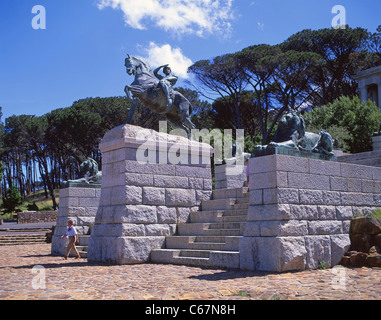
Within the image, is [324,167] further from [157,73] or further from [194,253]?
[157,73]

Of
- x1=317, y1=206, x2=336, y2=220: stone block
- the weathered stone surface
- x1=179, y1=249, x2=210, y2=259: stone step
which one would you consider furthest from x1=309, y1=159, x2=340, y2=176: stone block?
x1=179, y1=249, x2=210, y2=259: stone step

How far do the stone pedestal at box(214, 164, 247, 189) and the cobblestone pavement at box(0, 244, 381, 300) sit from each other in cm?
591

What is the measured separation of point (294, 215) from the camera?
7.77 metres

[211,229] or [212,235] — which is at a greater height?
[211,229]

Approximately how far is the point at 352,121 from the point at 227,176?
1507cm

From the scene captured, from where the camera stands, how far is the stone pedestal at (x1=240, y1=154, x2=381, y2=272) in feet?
24.6

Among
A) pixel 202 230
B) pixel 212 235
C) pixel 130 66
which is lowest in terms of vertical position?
pixel 212 235

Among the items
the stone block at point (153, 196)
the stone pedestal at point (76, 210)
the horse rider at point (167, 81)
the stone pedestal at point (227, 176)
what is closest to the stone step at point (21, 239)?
the stone pedestal at point (76, 210)

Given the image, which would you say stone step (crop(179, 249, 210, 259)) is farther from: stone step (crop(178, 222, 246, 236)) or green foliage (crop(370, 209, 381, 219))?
green foliage (crop(370, 209, 381, 219))

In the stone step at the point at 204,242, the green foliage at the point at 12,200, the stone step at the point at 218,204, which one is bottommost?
the stone step at the point at 204,242

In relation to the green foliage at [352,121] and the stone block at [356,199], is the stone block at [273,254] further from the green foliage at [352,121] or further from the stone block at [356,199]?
the green foliage at [352,121]

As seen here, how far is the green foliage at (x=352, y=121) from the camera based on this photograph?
2564 cm

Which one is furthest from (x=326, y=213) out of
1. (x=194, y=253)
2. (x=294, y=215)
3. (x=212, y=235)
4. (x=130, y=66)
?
(x=130, y=66)

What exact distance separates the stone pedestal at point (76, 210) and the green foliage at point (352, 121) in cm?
1643
